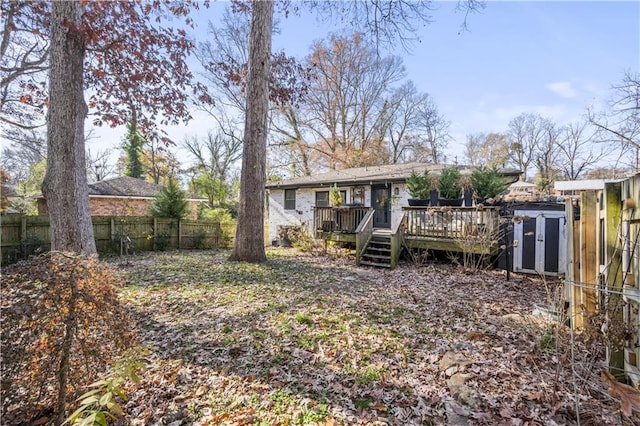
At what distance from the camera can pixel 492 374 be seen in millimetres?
3025

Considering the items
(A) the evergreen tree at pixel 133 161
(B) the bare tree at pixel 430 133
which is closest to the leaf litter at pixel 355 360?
(B) the bare tree at pixel 430 133

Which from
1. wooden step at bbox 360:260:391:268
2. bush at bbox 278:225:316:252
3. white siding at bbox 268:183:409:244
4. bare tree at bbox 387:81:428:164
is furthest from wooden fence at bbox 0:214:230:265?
bare tree at bbox 387:81:428:164

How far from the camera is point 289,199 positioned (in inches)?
643

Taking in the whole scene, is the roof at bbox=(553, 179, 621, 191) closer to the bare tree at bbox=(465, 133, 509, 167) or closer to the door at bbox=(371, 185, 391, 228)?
the door at bbox=(371, 185, 391, 228)

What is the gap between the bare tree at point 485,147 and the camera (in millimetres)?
26409

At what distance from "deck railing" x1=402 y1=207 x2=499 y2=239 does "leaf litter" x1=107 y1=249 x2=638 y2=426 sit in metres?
2.10

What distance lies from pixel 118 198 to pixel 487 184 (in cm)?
1782

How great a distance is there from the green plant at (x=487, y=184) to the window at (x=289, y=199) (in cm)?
916

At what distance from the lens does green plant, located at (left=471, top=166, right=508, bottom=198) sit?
873 cm

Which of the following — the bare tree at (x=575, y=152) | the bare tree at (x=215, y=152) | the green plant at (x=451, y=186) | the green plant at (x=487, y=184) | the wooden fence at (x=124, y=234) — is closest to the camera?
the green plant at (x=487, y=184)

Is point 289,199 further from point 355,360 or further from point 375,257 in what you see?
point 355,360

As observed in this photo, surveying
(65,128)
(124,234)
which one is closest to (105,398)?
(65,128)

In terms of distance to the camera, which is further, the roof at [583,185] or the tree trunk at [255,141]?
the tree trunk at [255,141]

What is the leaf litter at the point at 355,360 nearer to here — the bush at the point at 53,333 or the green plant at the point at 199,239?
the bush at the point at 53,333
